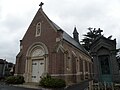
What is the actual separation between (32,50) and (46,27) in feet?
13.9

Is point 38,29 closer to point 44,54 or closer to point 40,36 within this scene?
point 40,36

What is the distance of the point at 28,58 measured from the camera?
779 inches

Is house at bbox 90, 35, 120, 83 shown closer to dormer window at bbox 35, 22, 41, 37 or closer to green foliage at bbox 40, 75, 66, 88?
green foliage at bbox 40, 75, 66, 88

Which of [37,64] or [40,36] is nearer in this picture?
[37,64]

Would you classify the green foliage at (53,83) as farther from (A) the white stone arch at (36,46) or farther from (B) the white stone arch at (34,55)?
(A) the white stone arch at (36,46)

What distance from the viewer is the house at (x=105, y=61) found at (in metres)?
10.6

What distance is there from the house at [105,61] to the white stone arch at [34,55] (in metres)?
8.22

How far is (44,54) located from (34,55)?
7.25ft

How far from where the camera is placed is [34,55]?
1944cm

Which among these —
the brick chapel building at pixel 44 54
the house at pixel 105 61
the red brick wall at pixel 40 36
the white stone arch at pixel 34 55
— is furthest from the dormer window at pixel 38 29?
the house at pixel 105 61

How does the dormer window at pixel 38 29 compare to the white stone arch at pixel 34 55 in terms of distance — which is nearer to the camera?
the white stone arch at pixel 34 55

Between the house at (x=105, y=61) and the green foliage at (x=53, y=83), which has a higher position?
the house at (x=105, y=61)

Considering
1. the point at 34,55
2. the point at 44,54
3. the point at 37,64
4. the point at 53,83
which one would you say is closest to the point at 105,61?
the point at 53,83

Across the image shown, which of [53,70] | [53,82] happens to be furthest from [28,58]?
[53,82]
